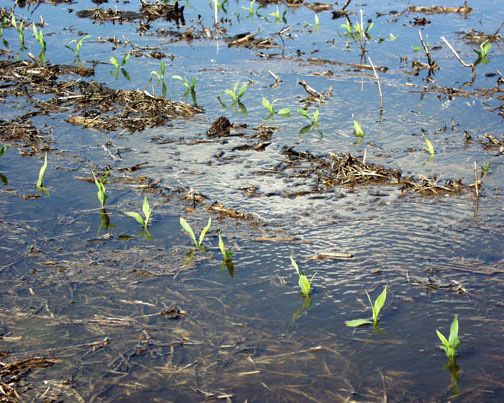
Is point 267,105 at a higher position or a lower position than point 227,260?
higher

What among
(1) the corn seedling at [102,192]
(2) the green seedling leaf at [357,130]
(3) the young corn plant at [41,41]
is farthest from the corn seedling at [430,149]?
(3) the young corn plant at [41,41]

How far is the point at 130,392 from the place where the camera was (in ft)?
9.03

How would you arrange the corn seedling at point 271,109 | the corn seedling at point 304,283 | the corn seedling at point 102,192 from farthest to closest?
the corn seedling at point 271,109, the corn seedling at point 102,192, the corn seedling at point 304,283

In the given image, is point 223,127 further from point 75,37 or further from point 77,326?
point 75,37

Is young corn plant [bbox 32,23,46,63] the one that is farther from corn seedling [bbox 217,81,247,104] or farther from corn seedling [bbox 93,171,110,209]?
corn seedling [bbox 93,171,110,209]

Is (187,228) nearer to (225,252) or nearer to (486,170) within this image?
(225,252)

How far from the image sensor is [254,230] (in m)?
4.16

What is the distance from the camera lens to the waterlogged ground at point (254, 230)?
2.88 metres

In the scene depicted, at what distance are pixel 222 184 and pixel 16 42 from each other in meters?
6.82

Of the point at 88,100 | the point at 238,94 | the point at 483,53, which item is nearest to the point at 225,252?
the point at 238,94

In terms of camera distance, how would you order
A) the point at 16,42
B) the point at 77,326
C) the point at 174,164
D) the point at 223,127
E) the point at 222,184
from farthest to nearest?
1. the point at 16,42
2. the point at 223,127
3. the point at 174,164
4. the point at 222,184
5. the point at 77,326

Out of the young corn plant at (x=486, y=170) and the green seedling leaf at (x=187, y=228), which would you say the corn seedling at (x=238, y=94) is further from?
the green seedling leaf at (x=187, y=228)

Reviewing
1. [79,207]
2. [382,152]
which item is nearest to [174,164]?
[79,207]

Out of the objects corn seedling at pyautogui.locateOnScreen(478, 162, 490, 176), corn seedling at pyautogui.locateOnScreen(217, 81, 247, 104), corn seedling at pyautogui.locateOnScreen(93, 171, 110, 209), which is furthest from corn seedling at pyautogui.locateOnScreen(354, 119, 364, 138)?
corn seedling at pyautogui.locateOnScreen(93, 171, 110, 209)
